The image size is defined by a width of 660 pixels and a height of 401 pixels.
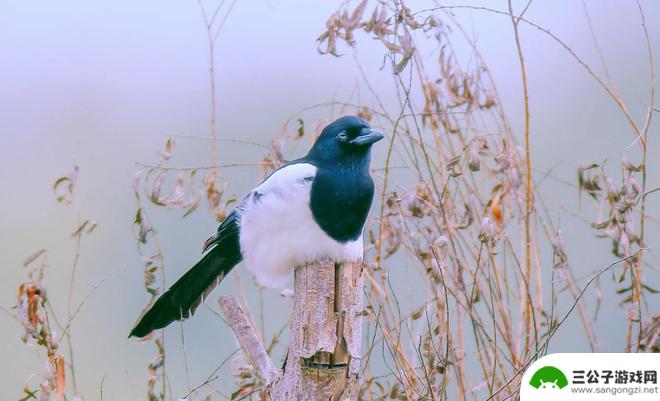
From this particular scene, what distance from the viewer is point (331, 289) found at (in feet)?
7.69

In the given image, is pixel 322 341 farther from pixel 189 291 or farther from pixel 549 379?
pixel 189 291

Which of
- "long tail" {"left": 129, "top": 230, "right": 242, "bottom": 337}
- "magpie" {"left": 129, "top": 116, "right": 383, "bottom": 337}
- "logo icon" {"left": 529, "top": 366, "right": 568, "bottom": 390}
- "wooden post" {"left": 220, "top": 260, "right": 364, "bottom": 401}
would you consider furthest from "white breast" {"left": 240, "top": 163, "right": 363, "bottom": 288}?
"logo icon" {"left": 529, "top": 366, "right": 568, "bottom": 390}

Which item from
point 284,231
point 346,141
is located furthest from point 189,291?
point 346,141

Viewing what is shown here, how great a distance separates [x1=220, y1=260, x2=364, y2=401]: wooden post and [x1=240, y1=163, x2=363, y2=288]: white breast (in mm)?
242

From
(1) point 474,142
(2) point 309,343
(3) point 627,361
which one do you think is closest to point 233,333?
(2) point 309,343

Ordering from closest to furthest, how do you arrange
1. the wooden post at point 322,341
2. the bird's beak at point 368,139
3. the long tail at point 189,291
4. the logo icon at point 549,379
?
the wooden post at point 322,341 → the logo icon at point 549,379 → the bird's beak at point 368,139 → the long tail at point 189,291

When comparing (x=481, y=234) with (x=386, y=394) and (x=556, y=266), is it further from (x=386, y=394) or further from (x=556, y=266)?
(x=386, y=394)

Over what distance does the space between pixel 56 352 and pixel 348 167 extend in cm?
97

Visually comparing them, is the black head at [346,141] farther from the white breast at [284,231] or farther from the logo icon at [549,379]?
the logo icon at [549,379]

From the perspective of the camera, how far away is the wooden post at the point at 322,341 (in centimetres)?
223

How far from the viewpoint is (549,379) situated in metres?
2.42

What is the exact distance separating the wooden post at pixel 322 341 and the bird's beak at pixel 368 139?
41cm

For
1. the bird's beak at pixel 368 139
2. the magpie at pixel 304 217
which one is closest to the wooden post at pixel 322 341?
the magpie at pixel 304 217

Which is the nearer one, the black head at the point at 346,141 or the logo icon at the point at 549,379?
the logo icon at the point at 549,379
